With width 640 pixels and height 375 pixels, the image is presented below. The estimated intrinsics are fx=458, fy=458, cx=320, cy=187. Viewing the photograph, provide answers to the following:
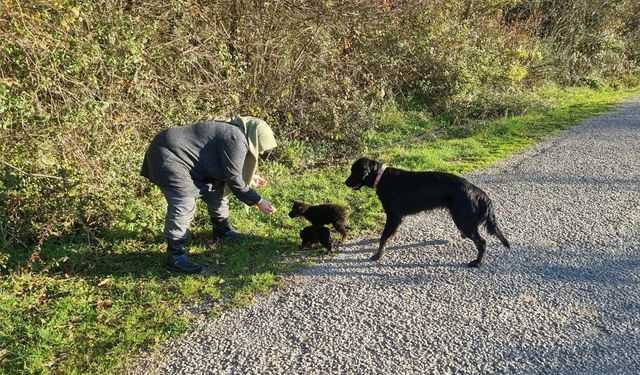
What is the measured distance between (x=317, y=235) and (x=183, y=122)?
269 cm

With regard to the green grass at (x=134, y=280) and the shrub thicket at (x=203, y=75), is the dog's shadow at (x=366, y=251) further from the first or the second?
the shrub thicket at (x=203, y=75)

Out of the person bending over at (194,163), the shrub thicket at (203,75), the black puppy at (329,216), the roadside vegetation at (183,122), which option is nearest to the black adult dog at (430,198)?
the black puppy at (329,216)

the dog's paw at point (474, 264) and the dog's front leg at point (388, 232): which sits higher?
the dog's front leg at point (388, 232)

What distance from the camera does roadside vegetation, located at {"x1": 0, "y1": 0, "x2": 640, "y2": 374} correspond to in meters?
3.83

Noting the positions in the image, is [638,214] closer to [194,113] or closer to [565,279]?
[565,279]

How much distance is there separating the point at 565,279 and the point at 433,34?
312 inches

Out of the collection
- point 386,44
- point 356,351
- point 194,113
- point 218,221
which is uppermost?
point 386,44

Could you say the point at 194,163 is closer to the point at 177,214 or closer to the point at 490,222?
the point at 177,214

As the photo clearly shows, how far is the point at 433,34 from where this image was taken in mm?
10672

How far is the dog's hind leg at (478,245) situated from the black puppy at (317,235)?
4.46ft

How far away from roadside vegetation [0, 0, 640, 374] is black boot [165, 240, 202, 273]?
0.09m

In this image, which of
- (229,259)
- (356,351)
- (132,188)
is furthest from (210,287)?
(132,188)

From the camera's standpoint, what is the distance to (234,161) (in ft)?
13.5

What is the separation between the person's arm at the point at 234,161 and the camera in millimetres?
4102
